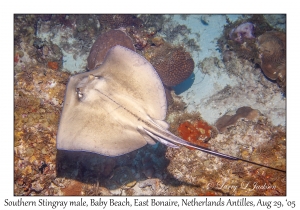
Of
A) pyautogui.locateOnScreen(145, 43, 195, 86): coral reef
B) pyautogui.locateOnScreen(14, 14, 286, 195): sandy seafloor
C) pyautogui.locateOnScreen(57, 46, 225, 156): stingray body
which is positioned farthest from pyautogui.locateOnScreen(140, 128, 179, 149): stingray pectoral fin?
pyautogui.locateOnScreen(145, 43, 195, 86): coral reef

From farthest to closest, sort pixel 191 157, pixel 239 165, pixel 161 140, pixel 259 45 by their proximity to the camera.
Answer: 1. pixel 259 45
2. pixel 191 157
3. pixel 239 165
4. pixel 161 140

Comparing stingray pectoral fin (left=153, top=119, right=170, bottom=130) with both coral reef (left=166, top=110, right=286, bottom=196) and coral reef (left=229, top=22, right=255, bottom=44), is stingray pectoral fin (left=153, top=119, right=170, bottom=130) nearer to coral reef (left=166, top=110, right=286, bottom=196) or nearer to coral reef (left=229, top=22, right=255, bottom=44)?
coral reef (left=166, top=110, right=286, bottom=196)

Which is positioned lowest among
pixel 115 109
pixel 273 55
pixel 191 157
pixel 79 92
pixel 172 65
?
pixel 191 157

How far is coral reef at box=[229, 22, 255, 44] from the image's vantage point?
8.37m

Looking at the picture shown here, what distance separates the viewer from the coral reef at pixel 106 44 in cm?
712

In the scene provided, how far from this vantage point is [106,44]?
23.5ft

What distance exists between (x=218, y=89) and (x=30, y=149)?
6513 millimetres

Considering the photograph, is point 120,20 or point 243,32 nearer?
point 243,32

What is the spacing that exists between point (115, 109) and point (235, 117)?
4.42m

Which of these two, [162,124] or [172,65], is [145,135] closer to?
[162,124]

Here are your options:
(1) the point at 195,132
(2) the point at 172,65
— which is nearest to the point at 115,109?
(1) the point at 195,132

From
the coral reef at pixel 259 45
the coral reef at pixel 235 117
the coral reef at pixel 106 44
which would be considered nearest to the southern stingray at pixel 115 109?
the coral reef at pixel 106 44

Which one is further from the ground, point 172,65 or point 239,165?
point 172,65

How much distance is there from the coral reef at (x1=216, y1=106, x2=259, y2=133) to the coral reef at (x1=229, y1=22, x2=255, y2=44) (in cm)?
305
